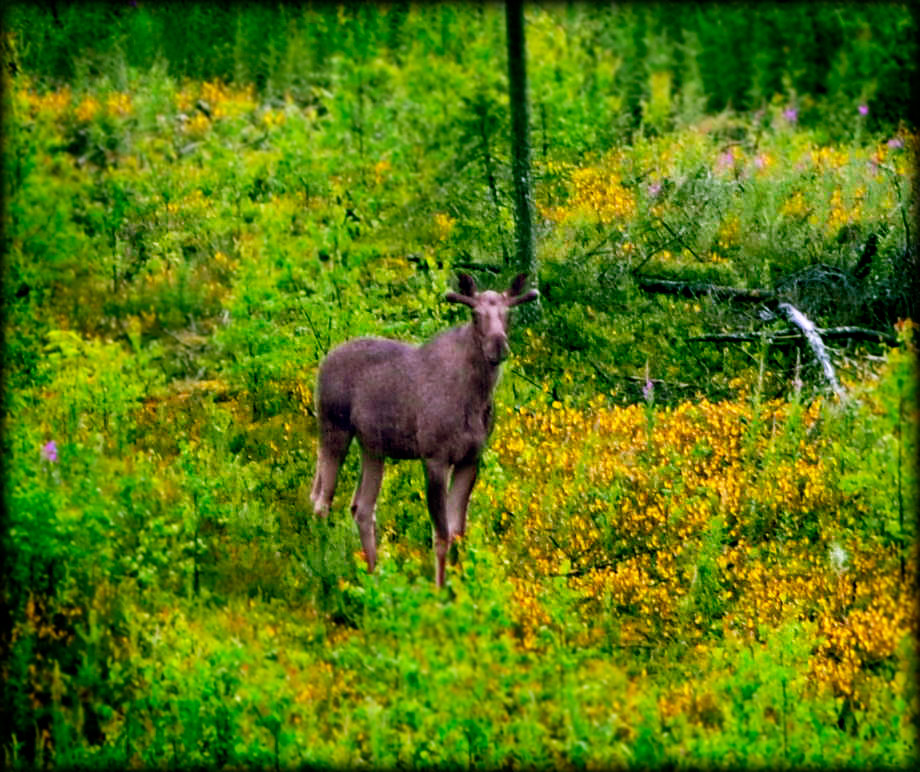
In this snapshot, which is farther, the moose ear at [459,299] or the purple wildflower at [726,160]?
the purple wildflower at [726,160]

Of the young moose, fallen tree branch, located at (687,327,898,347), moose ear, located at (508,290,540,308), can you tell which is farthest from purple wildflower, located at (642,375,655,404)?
moose ear, located at (508,290,540,308)

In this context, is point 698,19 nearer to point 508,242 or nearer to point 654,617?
point 508,242

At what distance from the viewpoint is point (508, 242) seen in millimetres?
15586

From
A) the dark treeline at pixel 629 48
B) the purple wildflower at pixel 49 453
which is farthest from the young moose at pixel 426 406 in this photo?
the dark treeline at pixel 629 48

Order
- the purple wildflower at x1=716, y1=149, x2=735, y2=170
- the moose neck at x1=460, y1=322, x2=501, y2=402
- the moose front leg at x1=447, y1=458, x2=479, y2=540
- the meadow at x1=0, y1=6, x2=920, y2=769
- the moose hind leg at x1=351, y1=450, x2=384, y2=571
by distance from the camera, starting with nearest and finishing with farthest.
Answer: the meadow at x1=0, y1=6, x2=920, y2=769 < the moose neck at x1=460, y1=322, x2=501, y2=402 < the moose front leg at x1=447, y1=458, x2=479, y2=540 < the moose hind leg at x1=351, y1=450, x2=384, y2=571 < the purple wildflower at x1=716, y1=149, x2=735, y2=170

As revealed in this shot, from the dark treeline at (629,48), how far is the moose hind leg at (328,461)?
389 inches

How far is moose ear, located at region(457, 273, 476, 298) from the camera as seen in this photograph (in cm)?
984

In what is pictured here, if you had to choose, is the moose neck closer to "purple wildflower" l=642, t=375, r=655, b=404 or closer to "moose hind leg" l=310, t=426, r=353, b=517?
"moose hind leg" l=310, t=426, r=353, b=517

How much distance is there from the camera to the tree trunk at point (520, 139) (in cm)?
1411

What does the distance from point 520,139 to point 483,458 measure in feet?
13.2

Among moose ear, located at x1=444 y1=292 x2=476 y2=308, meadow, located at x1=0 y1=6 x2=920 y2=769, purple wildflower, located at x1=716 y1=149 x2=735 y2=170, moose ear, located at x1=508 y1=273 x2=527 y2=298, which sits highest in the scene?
moose ear, located at x1=508 y1=273 x2=527 y2=298

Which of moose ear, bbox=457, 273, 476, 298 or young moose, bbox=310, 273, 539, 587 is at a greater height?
moose ear, bbox=457, 273, 476, 298

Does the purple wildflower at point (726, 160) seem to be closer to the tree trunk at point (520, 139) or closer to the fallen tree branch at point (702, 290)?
the fallen tree branch at point (702, 290)

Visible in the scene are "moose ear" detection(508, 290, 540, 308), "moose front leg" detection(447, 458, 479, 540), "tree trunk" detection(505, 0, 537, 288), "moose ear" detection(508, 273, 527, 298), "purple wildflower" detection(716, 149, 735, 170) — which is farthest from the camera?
"purple wildflower" detection(716, 149, 735, 170)
